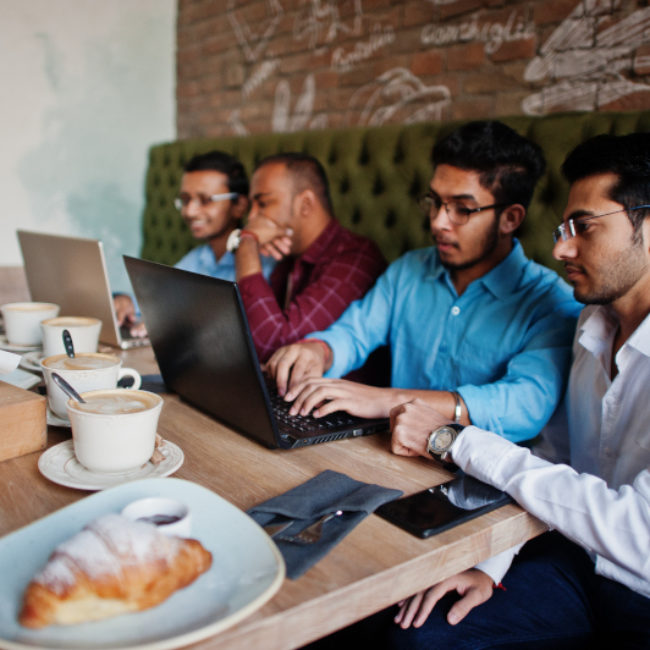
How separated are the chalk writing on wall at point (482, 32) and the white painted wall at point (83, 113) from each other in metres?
1.84

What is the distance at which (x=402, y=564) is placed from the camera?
0.61 meters

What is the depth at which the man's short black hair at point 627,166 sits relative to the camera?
3.38 feet

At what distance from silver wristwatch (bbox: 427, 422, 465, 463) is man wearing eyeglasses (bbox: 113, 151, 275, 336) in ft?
5.13

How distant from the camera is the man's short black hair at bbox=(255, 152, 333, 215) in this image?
2.03 metres

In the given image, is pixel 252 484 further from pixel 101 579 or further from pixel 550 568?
pixel 550 568

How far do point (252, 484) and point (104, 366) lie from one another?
321 mm

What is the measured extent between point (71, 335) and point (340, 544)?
2.56 feet

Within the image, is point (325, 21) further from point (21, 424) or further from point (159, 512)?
point (159, 512)

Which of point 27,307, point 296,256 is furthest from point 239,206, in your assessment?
point 27,307

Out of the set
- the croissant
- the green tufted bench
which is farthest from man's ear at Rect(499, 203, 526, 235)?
the croissant

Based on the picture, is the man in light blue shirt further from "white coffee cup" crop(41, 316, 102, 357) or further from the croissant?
the croissant

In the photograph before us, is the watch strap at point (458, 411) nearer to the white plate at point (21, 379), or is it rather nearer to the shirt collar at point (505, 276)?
the shirt collar at point (505, 276)

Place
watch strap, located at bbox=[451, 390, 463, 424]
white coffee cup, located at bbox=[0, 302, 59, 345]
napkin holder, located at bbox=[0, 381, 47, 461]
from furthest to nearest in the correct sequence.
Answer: white coffee cup, located at bbox=[0, 302, 59, 345] < watch strap, located at bbox=[451, 390, 463, 424] < napkin holder, located at bbox=[0, 381, 47, 461]

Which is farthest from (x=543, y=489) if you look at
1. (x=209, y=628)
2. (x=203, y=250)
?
(x=203, y=250)
